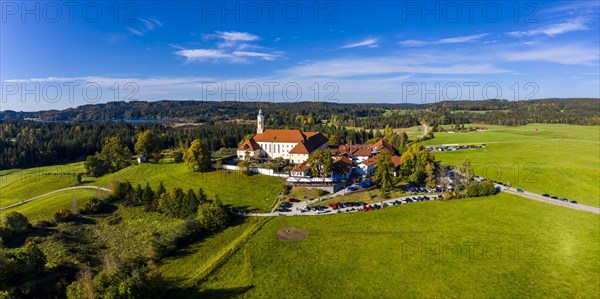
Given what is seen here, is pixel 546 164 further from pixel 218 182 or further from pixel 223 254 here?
pixel 223 254

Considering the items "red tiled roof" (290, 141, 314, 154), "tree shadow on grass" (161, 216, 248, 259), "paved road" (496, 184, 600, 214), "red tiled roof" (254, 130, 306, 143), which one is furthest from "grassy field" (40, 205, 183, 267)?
"paved road" (496, 184, 600, 214)

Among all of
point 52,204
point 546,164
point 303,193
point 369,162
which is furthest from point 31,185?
point 546,164

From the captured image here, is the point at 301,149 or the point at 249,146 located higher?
the point at 249,146

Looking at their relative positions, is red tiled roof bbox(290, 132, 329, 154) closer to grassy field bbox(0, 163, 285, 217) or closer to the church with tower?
the church with tower

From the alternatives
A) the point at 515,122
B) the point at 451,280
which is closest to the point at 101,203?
the point at 451,280

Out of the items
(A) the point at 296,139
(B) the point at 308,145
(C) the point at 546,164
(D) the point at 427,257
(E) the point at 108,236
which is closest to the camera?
(D) the point at 427,257

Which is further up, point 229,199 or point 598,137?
point 598,137

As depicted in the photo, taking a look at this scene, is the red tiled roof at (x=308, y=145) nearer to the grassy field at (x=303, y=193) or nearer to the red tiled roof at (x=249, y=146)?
the red tiled roof at (x=249, y=146)

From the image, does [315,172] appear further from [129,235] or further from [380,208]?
[129,235]
